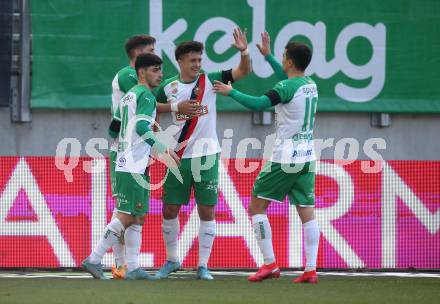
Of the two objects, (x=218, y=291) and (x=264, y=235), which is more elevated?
(x=264, y=235)

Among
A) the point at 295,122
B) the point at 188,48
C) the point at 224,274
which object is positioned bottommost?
the point at 224,274

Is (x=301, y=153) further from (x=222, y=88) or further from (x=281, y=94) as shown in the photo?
(x=222, y=88)

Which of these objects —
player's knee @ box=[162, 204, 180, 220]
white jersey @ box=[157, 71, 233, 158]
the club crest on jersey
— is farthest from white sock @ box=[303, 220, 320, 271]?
the club crest on jersey

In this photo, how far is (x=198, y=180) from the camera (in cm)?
971

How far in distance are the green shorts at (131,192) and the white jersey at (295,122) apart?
45.6 inches

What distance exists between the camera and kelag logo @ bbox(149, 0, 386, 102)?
15.9 metres

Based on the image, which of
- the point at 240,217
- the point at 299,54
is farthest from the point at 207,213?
the point at 240,217

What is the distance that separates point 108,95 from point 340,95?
11.3ft

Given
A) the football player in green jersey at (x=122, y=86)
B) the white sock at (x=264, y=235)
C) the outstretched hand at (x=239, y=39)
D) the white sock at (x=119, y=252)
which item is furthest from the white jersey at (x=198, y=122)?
the white sock at (x=119, y=252)

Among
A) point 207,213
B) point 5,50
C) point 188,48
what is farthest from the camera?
point 5,50

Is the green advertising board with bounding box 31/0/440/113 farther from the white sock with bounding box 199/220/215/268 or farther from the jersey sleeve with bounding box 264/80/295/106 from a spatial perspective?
the jersey sleeve with bounding box 264/80/295/106

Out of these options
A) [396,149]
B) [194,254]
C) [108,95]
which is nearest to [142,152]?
[194,254]

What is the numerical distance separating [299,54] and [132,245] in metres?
2.21

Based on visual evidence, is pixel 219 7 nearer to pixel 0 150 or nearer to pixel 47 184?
pixel 0 150
